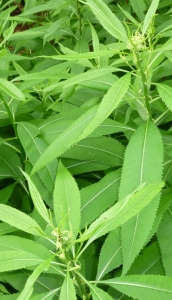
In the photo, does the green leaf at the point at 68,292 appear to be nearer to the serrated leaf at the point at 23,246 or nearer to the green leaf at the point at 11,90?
the serrated leaf at the point at 23,246

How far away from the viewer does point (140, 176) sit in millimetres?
1050

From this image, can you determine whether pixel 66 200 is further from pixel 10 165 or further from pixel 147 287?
pixel 10 165

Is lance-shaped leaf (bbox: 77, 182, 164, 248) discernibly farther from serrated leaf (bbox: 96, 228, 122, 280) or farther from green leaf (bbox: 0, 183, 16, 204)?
green leaf (bbox: 0, 183, 16, 204)

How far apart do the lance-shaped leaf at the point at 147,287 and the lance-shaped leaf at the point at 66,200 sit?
7.5 inches

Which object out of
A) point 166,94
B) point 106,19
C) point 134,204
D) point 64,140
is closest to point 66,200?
point 64,140

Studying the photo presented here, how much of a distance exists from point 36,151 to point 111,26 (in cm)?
50

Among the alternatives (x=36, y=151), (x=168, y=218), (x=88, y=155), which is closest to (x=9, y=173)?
(x=36, y=151)

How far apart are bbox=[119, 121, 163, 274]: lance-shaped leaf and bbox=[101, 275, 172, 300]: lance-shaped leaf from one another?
0.14 ft

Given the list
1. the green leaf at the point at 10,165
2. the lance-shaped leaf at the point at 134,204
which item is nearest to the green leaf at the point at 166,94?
the lance-shaped leaf at the point at 134,204

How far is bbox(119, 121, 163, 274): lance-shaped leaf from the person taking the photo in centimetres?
100

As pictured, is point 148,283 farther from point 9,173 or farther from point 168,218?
point 9,173

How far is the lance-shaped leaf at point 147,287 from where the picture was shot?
38.7 inches

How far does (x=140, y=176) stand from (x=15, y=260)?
0.38 meters

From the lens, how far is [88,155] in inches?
52.1
